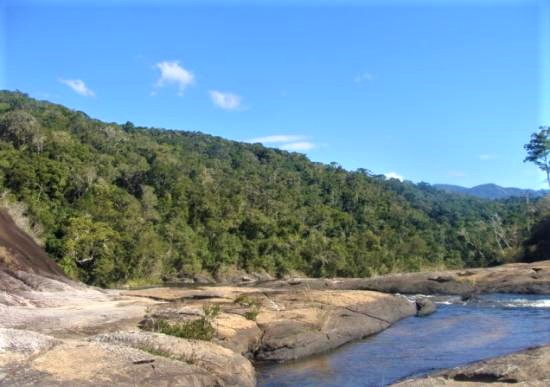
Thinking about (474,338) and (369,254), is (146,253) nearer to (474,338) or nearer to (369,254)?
(369,254)

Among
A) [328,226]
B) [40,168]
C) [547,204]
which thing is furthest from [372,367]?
[328,226]

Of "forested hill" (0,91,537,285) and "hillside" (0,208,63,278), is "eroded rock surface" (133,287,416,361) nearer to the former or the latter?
"hillside" (0,208,63,278)

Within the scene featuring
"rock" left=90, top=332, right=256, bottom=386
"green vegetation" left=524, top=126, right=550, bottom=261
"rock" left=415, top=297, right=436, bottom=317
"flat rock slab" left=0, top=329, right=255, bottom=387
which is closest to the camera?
"flat rock slab" left=0, top=329, right=255, bottom=387

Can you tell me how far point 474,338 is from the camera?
22.4m

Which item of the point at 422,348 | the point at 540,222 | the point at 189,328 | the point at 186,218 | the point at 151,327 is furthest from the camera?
the point at 186,218

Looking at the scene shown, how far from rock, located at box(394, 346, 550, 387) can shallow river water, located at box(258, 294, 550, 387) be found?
3.14 m

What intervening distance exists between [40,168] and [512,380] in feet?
228

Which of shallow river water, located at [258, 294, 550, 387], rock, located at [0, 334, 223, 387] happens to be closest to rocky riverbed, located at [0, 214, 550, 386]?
rock, located at [0, 334, 223, 387]

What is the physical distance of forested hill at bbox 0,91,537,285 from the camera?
206ft

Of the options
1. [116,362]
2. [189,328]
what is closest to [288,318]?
[189,328]

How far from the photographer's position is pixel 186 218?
91.2m

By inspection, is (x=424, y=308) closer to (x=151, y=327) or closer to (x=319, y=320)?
(x=319, y=320)

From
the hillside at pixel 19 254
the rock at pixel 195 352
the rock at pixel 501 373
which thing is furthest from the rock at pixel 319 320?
the hillside at pixel 19 254

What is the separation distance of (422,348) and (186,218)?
240 ft
